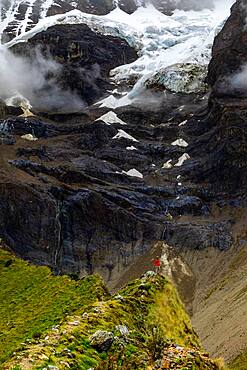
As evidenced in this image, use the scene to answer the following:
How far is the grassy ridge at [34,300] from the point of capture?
29934 millimetres

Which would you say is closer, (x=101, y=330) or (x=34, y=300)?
(x=101, y=330)

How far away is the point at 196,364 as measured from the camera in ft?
61.8

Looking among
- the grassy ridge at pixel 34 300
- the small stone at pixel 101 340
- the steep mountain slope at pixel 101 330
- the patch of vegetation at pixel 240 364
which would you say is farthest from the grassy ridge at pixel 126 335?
the patch of vegetation at pixel 240 364

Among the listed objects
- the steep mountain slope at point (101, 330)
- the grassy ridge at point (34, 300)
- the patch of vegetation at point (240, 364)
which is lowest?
the patch of vegetation at point (240, 364)

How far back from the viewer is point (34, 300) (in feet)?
126

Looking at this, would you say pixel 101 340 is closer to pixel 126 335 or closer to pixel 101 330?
pixel 101 330

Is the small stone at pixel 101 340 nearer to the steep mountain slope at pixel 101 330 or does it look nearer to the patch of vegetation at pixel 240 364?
the steep mountain slope at pixel 101 330

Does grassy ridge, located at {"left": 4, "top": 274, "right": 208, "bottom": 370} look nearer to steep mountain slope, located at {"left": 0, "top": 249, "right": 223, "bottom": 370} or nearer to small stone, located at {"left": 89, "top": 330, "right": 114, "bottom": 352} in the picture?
steep mountain slope, located at {"left": 0, "top": 249, "right": 223, "bottom": 370}

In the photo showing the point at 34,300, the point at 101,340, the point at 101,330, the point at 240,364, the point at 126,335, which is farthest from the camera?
the point at 240,364

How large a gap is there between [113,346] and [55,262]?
153 m

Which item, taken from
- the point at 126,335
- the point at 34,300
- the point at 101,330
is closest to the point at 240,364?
the point at 34,300

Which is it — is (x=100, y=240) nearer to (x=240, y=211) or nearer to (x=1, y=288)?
(x=240, y=211)

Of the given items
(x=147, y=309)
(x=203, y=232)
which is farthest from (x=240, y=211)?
(x=147, y=309)

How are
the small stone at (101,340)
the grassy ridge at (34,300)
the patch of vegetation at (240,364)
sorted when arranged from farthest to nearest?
the patch of vegetation at (240,364), the grassy ridge at (34,300), the small stone at (101,340)
